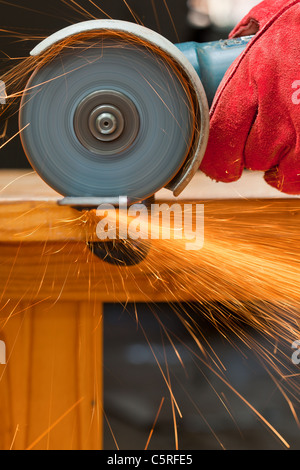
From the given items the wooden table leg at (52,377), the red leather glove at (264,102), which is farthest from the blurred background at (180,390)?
the red leather glove at (264,102)

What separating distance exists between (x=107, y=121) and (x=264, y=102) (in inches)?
7.8

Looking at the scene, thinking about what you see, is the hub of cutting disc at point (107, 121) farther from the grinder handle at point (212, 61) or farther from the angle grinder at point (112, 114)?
the grinder handle at point (212, 61)

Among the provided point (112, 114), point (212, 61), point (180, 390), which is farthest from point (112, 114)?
point (180, 390)

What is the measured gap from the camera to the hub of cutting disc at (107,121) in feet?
2.08

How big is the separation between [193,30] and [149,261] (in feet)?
4.27

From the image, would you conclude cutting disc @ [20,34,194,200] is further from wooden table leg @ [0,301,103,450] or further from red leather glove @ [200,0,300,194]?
wooden table leg @ [0,301,103,450]

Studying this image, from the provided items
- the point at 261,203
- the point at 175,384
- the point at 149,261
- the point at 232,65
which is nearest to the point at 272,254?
the point at 261,203

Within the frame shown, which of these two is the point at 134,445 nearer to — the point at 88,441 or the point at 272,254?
the point at 88,441

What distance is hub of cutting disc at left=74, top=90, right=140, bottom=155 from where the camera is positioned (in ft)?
2.08

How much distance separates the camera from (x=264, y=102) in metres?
0.66

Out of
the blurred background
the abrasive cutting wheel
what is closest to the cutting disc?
the abrasive cutting wheel

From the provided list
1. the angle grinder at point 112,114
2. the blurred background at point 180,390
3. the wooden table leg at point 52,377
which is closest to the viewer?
the angle grinder at point 112,114

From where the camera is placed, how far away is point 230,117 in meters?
0.68

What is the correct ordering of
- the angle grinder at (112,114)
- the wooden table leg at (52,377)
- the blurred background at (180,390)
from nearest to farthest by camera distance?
1. the angle grinder at (112,114)
2. the wooden table leg at (52,377)
3. the blurred background at (180,390)
